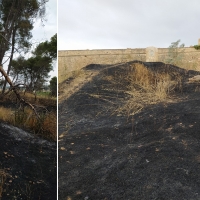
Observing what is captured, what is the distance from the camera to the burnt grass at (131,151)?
2.24 metres

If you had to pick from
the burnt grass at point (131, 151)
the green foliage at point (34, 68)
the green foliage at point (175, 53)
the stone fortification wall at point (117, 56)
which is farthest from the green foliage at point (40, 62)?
the green foliage at point (175, 53)

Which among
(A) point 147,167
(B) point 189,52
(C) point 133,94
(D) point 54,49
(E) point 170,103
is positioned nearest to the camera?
(A) point 147,167

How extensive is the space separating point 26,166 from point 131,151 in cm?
98

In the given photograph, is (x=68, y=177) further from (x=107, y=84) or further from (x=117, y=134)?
(x=107, y=84)

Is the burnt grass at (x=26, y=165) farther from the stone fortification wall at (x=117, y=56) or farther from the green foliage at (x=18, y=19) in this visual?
the stone fortification wall at (x=117, y=56)

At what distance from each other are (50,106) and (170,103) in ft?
7.26

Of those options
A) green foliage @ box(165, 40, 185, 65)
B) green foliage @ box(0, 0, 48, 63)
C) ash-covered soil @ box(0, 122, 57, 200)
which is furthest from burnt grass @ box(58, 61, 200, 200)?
green foliage @ box(165, 40, 185, 65)

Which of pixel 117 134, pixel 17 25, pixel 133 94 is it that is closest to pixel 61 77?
pixel 17 25

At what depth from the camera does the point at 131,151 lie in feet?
9.53

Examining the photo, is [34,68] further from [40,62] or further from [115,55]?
[115,55]

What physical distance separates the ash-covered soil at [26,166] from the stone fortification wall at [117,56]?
543 cm

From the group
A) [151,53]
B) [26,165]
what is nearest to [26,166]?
[26,165]

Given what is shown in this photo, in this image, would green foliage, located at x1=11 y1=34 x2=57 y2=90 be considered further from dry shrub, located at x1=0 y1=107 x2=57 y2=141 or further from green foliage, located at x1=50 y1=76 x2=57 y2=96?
dry shrub, located at x1=0 y1=107 x2=57 y2=141

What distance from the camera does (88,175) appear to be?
2.54 metres
